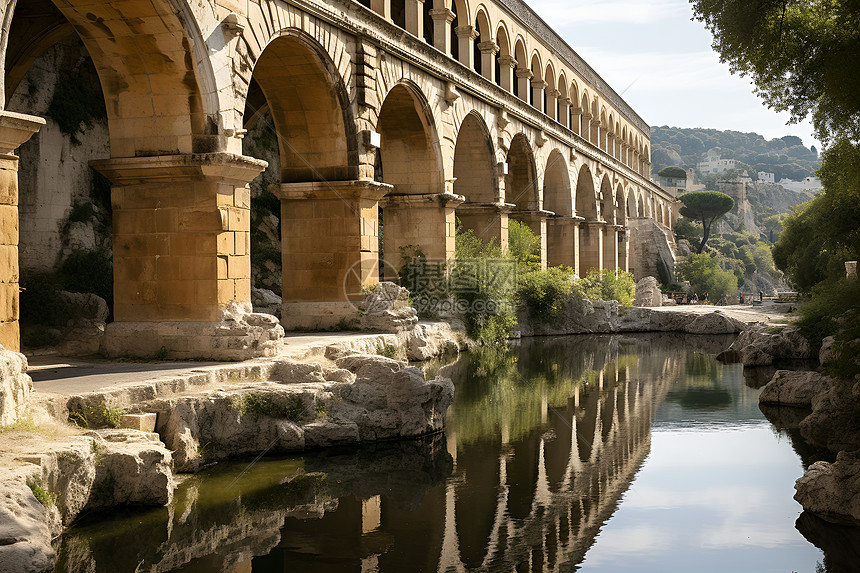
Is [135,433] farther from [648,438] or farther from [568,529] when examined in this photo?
[648,438]

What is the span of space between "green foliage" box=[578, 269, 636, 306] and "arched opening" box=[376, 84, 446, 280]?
790 centimetres

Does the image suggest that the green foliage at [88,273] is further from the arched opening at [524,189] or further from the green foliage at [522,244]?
the arched opening at [524,189]

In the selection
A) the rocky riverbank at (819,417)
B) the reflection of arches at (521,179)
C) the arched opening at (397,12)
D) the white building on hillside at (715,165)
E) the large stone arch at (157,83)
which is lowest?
the rocky riverbank at (819,417)

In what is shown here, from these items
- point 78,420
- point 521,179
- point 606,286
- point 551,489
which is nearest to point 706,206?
point 606,286

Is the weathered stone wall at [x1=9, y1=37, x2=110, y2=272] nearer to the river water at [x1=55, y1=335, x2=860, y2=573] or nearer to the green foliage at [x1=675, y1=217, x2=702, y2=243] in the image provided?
the river water at [x1=55, y1=335, x2=860, y2=573]

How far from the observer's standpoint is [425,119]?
656 inches

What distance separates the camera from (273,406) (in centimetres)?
784

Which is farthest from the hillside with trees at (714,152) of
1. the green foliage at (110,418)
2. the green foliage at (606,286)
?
the green foliage at (110,418)

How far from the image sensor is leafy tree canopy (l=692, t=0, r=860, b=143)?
27.0ft

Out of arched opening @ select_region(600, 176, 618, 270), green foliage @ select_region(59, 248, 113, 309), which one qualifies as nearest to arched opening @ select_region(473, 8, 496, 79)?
green foliage @ select_region(59, 248, 113, 309)

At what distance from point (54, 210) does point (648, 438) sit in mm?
10519

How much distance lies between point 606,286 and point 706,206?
53.7 meters

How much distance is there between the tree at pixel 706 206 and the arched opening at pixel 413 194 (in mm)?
59891

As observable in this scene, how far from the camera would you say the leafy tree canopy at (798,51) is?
27.0 ft
